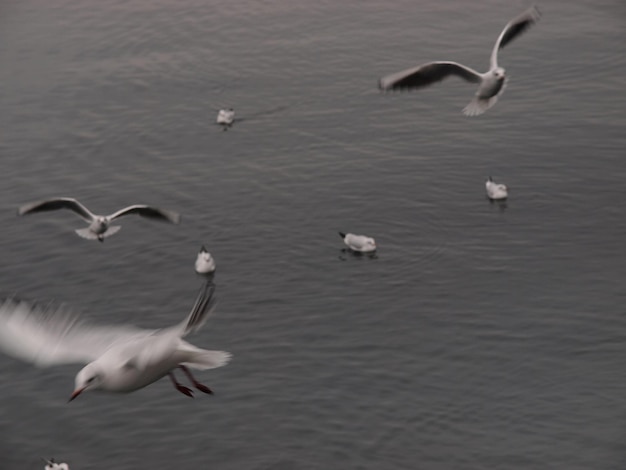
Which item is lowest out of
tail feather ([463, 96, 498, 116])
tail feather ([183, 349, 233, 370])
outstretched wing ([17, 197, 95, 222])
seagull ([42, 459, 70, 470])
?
tail feather ([183, 349, 233, 370])

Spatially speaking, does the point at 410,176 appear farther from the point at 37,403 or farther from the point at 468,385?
the point at 37,403

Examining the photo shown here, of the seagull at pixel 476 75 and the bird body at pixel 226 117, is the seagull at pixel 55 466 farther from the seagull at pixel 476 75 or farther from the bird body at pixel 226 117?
the bird body at pixel 226 117

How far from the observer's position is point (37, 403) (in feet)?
111

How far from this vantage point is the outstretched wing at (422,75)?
2588cm

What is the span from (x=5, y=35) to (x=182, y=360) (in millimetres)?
52641

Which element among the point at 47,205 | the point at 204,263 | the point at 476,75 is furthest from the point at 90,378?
the point at 204,263

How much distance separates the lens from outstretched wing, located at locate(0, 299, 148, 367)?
61.1 feet

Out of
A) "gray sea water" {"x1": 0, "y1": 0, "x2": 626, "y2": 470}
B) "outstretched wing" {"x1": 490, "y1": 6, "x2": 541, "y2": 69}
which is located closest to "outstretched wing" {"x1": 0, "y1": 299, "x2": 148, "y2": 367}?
"gray sea water" {"x1": 0, "y1": 0, "x2": 626, "y2": 470}

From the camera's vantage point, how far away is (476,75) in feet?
91.8

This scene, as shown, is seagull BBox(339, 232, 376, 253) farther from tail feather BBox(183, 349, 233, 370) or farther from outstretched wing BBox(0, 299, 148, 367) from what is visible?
tail feather BBox(183, 349, 233, 370)

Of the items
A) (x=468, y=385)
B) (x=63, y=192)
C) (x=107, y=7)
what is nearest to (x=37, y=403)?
(x=468, y=385)

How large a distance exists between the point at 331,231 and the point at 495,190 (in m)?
5.81

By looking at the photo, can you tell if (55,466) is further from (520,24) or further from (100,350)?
(520,24)

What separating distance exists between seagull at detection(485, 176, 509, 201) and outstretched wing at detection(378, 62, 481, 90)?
1604 cm
